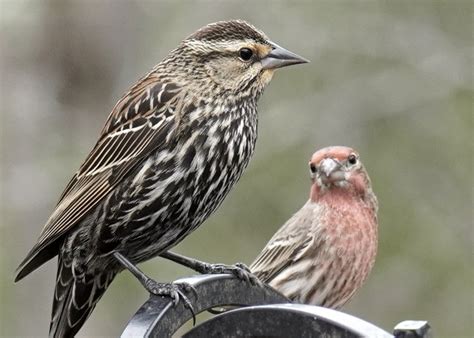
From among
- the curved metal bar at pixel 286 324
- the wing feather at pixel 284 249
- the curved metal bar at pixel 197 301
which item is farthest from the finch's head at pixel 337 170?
the curved metal bar at pixel 286 324

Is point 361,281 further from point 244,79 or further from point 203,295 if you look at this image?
point 203,295

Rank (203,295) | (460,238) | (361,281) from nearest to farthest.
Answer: (203,295) < (361,281) < (460,238)

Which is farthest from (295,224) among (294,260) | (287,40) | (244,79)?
(287,40)

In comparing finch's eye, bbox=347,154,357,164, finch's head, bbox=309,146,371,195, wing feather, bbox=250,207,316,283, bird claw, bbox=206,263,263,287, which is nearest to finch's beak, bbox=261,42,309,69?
bird claw, bbox=206,263,263,287

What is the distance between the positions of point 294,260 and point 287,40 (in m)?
4.44

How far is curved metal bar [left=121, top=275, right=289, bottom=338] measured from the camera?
15.4 feet

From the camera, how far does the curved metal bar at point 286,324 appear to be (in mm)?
4387

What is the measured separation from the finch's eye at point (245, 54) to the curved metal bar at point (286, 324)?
7.37 feet

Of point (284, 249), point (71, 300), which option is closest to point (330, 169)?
point (284, 249)

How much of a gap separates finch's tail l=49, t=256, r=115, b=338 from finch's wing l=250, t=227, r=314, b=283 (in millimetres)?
1861

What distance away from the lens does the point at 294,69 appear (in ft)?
43.0

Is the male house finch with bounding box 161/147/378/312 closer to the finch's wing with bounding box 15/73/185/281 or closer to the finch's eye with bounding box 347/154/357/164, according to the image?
the finch's eye with bounding box 347/154/357/164

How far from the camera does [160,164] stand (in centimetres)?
644

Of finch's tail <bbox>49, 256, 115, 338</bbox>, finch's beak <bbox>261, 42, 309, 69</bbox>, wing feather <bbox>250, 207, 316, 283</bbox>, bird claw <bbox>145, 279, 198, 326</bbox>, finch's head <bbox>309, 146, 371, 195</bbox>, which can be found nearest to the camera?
bird claw <bbox>145, 279, 198, 326</bbox>
